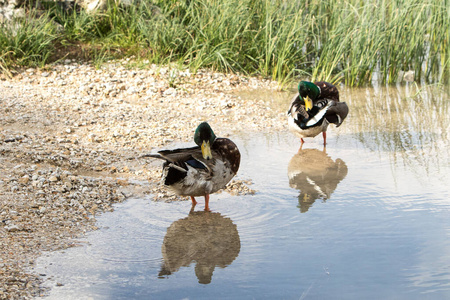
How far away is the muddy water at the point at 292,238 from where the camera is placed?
3.40m

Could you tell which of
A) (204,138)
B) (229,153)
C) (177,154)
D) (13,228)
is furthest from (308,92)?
(13,228)

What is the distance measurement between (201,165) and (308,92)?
2.45 m

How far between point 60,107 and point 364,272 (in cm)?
557

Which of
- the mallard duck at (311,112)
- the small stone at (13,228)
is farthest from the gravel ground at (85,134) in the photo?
the mallard duck at (311,112)

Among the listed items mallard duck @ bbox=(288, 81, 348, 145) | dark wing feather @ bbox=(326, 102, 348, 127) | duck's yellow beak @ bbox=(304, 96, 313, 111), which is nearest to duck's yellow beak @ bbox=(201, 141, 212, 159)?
mallard duck @ bbox=(288, 81, 348, 145)

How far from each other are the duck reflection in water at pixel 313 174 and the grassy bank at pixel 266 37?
2858 millimetres

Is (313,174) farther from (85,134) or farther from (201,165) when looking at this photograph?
(85,134)

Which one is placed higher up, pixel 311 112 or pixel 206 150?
pixel 206 150

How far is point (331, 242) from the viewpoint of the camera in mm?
4020

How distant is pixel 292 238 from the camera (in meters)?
4.12

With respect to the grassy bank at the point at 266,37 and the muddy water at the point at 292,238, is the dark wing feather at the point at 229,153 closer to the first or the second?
the muddy water at the point at 292,238

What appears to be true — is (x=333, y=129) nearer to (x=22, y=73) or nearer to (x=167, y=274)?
(x=167, y=274)

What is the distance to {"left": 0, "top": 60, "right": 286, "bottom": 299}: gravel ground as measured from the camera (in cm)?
418

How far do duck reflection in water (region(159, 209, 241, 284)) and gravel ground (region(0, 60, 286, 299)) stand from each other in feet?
1.95
